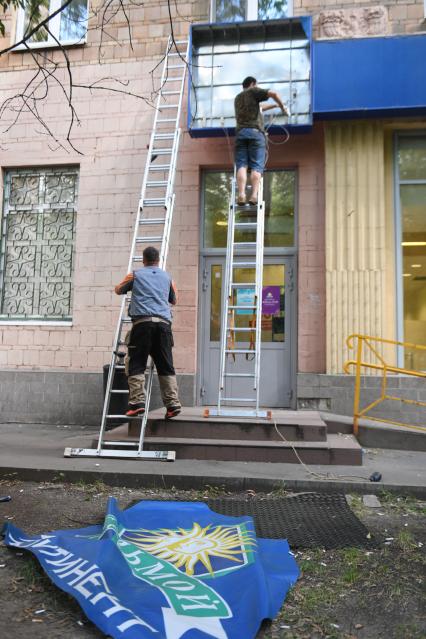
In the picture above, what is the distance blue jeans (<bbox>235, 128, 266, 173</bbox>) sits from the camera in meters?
7.79

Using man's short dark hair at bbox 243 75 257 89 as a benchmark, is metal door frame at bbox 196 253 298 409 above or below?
below

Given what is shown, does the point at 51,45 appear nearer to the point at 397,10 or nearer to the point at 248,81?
the point at 248,81

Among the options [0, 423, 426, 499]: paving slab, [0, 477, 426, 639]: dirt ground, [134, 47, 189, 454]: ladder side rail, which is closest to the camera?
[0, 477, 426, 639]: dirt ground

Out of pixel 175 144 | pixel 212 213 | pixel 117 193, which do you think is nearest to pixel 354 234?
pixel 212 213

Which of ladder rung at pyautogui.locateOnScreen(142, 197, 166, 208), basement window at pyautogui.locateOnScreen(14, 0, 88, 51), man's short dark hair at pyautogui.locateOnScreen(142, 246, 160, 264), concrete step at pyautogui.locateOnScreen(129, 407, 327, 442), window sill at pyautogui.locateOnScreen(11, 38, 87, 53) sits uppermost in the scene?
basement window at pyautogui.locateOnScreen(14, 0, 88, 51)

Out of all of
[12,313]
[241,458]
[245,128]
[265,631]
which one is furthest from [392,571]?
[12,313]

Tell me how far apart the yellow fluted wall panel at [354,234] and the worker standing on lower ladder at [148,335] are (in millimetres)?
2868

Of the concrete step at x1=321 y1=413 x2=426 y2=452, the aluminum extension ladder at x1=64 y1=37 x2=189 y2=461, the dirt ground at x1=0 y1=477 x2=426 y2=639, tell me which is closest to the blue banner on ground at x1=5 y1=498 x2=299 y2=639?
the dirt ground at x1=0 y1=477 x2=426 y2=639

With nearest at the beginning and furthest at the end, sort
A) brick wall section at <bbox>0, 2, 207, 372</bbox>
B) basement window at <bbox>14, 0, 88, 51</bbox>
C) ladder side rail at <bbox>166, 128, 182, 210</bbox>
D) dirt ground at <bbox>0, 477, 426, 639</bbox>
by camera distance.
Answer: dirt ground at <bbox>0, 477, 426, 639</bbox>, ladder side rail at <bbox>166, 128, 182, 210</bbox>, brick wall section at <bbox>0, 2, 207, 372</bbox>, basement window at <bbox>14, 0, 88, 51</bbox>

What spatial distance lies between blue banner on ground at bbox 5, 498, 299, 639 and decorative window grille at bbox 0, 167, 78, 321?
19.1 ft

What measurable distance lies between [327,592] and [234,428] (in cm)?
315

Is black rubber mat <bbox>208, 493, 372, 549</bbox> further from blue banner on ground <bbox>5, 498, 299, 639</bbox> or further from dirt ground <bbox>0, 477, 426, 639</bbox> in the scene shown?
blue banner on ground <bbox>5, 498, 299, 639</bbox>

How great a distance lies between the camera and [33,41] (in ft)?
32.3

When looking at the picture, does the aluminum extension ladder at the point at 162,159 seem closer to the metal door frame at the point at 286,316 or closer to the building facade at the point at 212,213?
the building facade at the point at 212,213
